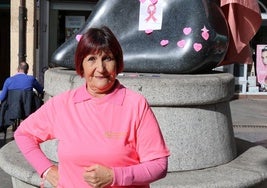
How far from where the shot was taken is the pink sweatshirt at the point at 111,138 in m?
2.26

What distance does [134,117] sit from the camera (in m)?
2.30

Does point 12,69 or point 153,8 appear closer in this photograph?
point 153,8

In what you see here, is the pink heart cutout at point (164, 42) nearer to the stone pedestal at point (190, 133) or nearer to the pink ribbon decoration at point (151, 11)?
the pink ribbon decoration at point (151, 11)

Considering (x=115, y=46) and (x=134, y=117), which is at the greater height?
(x=115, y=46)

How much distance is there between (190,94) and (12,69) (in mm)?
9800

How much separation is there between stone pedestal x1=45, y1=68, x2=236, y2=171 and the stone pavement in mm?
2269

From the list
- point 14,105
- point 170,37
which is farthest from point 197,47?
point 14,105

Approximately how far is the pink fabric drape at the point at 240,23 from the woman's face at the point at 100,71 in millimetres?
2977

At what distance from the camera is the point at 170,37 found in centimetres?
488

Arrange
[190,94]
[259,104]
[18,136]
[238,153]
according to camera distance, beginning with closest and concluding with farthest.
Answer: [18,136] < [190,94] < [238,153] < [259,104]

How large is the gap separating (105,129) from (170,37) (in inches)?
107

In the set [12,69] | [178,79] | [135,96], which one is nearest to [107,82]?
[135,96]

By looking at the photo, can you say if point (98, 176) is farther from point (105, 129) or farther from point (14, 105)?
point (14, 105)

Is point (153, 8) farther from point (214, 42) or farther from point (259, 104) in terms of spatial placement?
point (259, 104)
